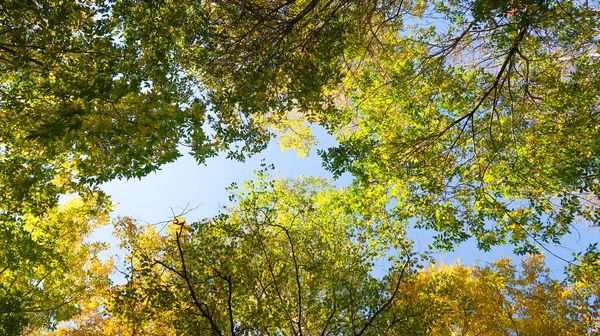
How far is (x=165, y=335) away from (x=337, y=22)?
7302 millimetres

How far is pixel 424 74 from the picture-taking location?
8336mm

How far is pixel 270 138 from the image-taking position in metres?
7.78

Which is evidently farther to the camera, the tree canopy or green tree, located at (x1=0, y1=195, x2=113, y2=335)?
green tree, located at (x1=0, y1=195, x2=113, y2=335)

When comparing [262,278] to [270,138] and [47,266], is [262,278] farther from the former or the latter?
[47,266]

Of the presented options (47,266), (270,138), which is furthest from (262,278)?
(47,266)

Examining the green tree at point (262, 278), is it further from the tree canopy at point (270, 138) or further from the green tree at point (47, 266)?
the green tree at point (47, 266)

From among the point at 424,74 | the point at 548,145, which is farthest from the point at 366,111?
the point at 548,145

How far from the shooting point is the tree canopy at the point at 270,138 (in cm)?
510

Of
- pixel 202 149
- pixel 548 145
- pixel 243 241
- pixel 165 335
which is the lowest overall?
pixel 165 335

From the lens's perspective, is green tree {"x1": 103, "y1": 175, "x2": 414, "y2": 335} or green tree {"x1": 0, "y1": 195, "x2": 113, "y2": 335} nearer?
green tree {"x1": 103, "y1": 175, "x2": 414, "y2": 335}

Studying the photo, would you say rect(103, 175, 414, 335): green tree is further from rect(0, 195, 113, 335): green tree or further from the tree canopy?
rect(0, 195, 113, 335): green tree

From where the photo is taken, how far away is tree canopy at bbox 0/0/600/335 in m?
5.10

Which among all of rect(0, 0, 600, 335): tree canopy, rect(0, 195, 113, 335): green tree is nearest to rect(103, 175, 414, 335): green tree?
rect(0, 0, 600, 335): tree canopy

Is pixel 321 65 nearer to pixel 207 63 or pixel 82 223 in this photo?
pixel 207 63
